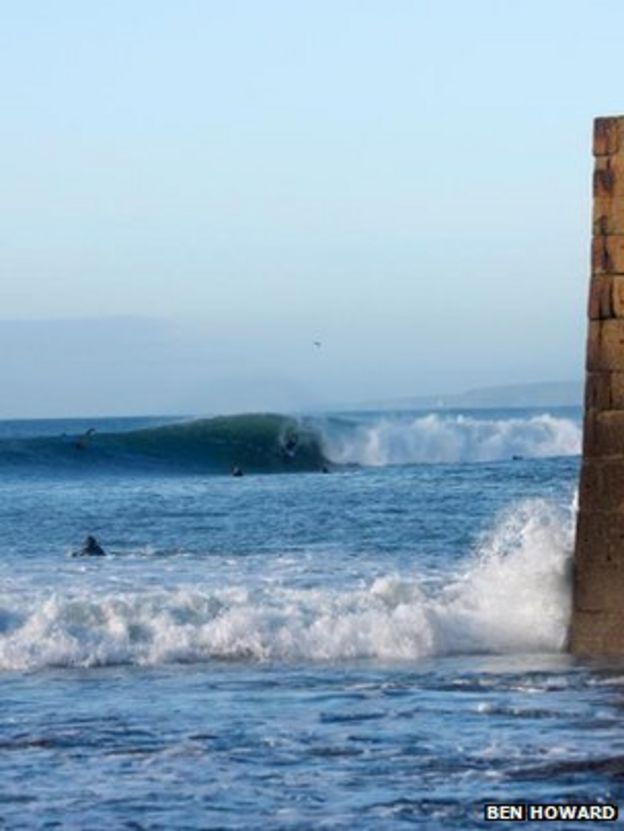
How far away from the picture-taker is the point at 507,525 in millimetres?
26672

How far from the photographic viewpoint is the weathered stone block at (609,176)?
1516 centimetres

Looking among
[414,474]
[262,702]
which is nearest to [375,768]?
[262,702]

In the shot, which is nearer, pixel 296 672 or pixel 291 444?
pixel 296 672

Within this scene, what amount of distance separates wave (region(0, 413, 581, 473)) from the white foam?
0.03 metres

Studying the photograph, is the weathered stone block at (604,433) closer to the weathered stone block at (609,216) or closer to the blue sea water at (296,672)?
the weathered stone block at (609,216)

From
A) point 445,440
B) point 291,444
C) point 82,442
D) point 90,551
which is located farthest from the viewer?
point 445,440

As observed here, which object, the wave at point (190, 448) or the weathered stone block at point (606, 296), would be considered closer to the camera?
the weathered stone block at point (606, 296)

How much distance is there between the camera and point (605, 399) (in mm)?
15141

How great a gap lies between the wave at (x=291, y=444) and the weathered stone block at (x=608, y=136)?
114ft

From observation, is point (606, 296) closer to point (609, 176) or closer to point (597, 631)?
point (609, 176)

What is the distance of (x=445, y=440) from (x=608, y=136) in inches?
1829

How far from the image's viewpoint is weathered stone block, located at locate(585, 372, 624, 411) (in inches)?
595

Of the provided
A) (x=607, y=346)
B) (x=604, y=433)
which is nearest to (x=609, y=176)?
(x=607, y=346)

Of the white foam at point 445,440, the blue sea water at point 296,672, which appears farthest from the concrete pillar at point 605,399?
the white foam at point 445,440
